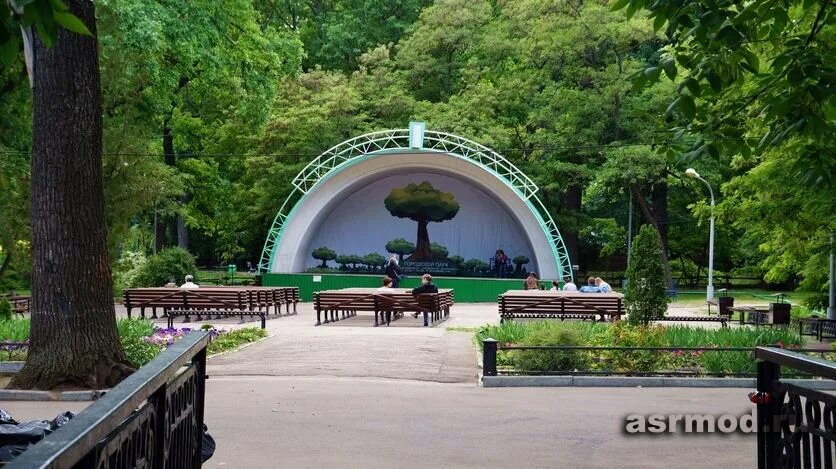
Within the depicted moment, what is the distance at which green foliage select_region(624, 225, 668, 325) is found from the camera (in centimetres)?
2083

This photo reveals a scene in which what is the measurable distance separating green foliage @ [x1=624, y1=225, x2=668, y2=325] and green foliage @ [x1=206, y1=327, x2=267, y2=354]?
8371 mm

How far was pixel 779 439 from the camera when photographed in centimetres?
460

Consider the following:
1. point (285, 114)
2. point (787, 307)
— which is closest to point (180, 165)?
point (285, 114)

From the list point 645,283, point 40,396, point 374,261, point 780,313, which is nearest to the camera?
point 40,396

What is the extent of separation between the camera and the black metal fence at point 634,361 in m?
13.8

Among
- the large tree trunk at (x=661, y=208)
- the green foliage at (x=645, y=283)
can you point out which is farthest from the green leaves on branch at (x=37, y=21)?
the large tree trunk at (x=661, y=208)

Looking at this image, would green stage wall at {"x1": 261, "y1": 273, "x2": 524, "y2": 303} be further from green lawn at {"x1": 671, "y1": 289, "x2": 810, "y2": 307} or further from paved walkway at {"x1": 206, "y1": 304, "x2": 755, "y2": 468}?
paved walkway at {"x1": 206, "y1": 304, "x2": 755, "y2": 468}

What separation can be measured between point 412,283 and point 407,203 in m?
6.07

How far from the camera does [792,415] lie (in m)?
4.51

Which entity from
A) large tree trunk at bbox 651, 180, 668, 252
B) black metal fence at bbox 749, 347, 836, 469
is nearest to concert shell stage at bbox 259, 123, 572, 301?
large tree trunk at bbox 651, 180, 668, 252

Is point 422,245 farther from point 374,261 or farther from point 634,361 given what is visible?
point 634,361

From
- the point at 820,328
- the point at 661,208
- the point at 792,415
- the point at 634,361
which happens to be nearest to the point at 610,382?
the point at 634,361

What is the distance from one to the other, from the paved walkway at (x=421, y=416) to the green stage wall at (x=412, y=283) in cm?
2457

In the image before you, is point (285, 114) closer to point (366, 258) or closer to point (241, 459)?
point (366, 258)
